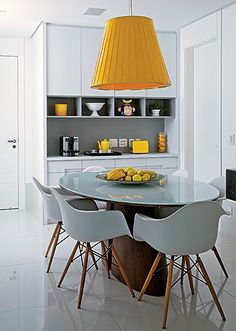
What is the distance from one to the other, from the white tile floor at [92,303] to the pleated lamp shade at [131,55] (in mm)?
1618

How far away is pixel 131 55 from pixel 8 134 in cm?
376

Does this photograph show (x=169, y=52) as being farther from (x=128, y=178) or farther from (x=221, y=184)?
(x=128, y=178)

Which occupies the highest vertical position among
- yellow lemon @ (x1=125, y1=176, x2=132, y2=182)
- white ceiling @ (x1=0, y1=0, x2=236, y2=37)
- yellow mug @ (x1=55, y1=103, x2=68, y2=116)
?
white ceiling @ (x1=0, y1=0, x2=236, y2=37)

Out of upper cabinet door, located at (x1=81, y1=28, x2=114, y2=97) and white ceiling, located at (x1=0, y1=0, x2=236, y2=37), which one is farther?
upper cabinet door, located at (x1=81, y1=28, x2=114, y2=97)

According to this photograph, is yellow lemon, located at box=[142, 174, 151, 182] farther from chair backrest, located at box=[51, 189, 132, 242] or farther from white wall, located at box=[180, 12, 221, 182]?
white wall, located at box=[180, 12, 221, 182]

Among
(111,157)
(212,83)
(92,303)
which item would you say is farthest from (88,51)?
(92,303)

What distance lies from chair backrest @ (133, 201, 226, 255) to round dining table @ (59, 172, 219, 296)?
14 cm

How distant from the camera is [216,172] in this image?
5.67m

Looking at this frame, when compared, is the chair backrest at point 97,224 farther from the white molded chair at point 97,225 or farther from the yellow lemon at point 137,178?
the yellow lemon at point 137,178

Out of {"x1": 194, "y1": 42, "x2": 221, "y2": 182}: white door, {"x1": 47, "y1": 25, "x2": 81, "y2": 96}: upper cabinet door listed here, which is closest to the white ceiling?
{"x1": 47, "y1": 25, "x2": 81, "y2": 96}: upper cabinet door

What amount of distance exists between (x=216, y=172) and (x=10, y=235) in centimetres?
255

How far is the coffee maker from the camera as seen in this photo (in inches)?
244

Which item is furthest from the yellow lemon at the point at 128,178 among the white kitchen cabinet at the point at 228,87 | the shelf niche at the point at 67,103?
the shelf niche at the point at 67,103

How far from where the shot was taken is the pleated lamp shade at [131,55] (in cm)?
349
